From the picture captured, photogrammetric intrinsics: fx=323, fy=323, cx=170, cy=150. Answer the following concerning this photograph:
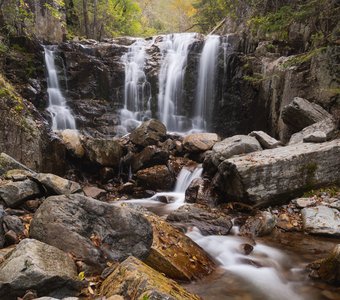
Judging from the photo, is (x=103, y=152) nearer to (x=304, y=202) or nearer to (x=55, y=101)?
(x=55, y=101)

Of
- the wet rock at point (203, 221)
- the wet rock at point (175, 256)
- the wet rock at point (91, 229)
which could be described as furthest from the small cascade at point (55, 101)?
the wet rock at point (91, 229)

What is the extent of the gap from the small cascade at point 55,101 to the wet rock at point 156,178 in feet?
17.5

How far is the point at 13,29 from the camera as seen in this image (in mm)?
14188

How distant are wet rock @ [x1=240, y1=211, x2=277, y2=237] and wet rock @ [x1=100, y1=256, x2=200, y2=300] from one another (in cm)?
364

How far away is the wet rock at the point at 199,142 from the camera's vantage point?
11791 mm

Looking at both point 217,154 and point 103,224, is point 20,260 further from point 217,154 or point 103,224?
point 217,154

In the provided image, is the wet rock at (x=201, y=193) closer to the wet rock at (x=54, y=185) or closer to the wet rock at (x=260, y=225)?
the wet rock at (x=260, y=225)

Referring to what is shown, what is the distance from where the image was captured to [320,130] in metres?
9.22

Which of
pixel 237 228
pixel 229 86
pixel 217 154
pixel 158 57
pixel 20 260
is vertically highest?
pixel 158 57

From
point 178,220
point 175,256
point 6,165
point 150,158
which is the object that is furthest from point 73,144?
point 175,256

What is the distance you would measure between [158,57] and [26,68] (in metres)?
6.61

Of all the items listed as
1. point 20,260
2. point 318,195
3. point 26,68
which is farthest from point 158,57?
point 20,260

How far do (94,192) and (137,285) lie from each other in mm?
6741

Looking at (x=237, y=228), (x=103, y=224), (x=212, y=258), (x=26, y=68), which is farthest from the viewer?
(x=26, y=68)
